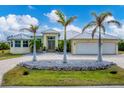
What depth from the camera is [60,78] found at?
49.1ft

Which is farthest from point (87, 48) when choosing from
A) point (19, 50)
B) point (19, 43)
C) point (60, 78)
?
point (60, 78)

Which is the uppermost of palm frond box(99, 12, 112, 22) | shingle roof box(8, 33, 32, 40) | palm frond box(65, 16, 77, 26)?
palm frond box(99, 12, 112, 22)

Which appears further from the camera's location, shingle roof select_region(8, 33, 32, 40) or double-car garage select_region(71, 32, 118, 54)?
shingle roof select_region(8, 33, 32, 40)

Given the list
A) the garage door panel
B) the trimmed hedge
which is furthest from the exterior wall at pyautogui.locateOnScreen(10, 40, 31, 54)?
the trimmed hedge

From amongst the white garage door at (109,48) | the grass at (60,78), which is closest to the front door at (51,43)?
the white garage door at (109,48)

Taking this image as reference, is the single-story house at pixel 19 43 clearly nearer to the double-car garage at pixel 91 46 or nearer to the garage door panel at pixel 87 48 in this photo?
the double-car garage at pixel 91 46

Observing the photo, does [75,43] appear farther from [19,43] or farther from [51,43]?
[19,43]

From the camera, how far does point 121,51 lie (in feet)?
88.5

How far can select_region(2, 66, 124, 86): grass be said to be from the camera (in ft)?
46.5

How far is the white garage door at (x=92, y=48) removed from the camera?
2478cm

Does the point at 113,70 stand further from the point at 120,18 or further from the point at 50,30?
the point at 50,30

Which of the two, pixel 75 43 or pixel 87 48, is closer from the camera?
pixel 87 48

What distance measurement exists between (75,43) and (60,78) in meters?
12.1

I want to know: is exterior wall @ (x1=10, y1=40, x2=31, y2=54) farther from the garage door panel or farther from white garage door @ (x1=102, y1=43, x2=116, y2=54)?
white garage door @ (x1=102, y1=43, x2=116, y2=54)
